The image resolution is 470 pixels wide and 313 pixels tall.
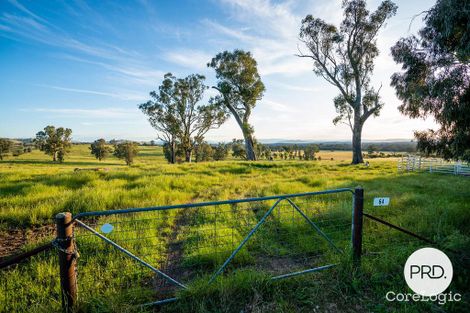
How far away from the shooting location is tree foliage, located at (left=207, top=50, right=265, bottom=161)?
88.6 ft

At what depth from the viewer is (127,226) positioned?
5695mm

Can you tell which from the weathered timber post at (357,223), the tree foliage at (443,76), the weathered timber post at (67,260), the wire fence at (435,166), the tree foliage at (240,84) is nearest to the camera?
the weathered timber post at (67,260)

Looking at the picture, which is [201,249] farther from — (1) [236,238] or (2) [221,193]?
(2) [221,193]

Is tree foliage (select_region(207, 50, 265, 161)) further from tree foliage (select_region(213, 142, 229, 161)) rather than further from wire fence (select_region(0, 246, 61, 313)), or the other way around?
tree foliage (select_region(213, 142, 229, 161))

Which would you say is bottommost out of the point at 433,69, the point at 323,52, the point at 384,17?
the point at 433,69

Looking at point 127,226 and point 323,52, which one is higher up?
point 323,52

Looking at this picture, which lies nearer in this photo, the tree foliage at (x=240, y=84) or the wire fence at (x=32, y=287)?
the wire fence at (x=32, y=287)

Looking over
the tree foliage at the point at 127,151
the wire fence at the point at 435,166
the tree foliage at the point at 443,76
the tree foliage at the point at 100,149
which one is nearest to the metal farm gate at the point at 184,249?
the tree foliage at the point at 443,76

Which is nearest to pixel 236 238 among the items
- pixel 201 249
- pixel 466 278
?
pixel 201 249

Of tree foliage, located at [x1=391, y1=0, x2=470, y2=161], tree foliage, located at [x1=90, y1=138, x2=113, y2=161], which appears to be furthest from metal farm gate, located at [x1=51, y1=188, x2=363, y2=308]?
tree foliage, located at [x1=90, y1=138, x2=113, y2=161]

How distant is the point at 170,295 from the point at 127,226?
Answer: 2.98 metres

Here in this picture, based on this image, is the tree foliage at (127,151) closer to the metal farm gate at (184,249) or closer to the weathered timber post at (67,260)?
the metal farm gate at (184,249)

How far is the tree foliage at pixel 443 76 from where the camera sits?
604 centimetres

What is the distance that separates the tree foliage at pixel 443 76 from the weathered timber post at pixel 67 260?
363 inches
